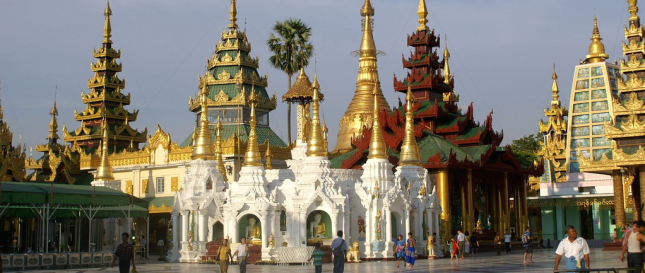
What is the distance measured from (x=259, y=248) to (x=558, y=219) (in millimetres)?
31358

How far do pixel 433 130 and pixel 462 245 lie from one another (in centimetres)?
1442

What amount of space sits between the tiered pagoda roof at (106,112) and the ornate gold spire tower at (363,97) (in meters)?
15.0

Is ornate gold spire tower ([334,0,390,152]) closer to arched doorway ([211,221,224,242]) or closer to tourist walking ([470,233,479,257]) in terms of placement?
tourist walking ([470,233,479,257])

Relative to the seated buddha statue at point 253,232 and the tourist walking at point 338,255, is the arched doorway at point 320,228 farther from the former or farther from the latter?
the tourist walking at point 338,255

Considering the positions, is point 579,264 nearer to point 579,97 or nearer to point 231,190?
point 231,190

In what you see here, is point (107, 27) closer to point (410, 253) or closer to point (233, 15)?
point (233, 15)

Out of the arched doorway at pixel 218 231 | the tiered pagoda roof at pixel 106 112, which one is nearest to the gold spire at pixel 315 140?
the arched doorway at pixel 218 231

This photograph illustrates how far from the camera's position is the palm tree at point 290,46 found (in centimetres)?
5421

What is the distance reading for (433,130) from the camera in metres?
48.0

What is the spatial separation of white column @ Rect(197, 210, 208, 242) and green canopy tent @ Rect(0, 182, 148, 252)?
2.99 metres

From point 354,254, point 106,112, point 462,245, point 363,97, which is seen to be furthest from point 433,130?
point 106,112

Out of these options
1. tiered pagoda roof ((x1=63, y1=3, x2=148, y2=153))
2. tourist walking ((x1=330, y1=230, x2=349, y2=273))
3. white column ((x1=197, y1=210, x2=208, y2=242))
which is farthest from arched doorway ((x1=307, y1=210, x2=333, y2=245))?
tiered pagoda roof ((x1=63, y1=3, x2=148, y2=153))

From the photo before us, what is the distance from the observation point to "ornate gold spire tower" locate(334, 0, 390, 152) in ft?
192

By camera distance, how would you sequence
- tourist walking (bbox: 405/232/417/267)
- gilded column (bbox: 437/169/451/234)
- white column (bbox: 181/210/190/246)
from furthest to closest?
1. gilded column (bbox: 437/169/451/234)
2. white column (bbox: 181/210/190/246)
3. tourist walking (bbox: 405/232/417/267)
